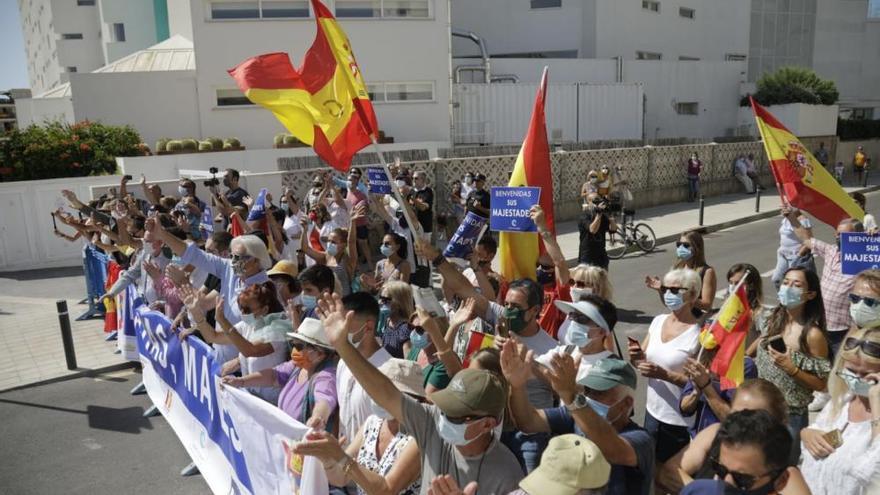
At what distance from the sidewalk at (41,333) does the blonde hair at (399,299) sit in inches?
199

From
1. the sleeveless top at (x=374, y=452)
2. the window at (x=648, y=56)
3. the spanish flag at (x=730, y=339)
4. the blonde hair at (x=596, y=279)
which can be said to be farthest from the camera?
the window at (x=648, y=56)

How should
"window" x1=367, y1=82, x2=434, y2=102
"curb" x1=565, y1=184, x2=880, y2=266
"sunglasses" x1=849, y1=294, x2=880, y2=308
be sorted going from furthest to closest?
"window" x1=367, y1=82, x2=434, y2=102, "curb" x1=565, y1=184, x2=880, y2=266, "sunglasses" x1=849, y1=294, x2=880, y2=308

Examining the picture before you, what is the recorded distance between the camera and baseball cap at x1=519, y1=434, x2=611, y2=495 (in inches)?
94.4

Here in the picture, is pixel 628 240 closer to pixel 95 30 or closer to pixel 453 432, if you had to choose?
pixel 453 432

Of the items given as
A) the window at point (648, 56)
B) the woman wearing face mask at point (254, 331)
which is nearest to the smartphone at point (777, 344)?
the woman wearing face mask at point (254, 331)

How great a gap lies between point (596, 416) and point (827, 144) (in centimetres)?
3309

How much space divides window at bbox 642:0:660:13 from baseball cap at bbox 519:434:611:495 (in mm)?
34424

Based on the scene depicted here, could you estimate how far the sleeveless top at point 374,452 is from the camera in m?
3.25

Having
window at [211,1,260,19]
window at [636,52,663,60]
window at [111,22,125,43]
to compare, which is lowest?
window at [636,52,663,60]

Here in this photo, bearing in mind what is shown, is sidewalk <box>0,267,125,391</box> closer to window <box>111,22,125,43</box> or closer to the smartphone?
the smartphone

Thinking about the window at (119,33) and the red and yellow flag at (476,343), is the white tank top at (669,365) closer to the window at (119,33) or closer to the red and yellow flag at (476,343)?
the red and yellow flag at (476,343)

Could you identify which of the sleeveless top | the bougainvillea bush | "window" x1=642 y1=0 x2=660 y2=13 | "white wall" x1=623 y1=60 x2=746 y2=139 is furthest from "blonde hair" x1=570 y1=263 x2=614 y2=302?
"window" x1=642 y1=0 x2=660 y2=13

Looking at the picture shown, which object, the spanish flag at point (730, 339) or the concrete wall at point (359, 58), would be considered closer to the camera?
the spanish flag at point (730, 339)

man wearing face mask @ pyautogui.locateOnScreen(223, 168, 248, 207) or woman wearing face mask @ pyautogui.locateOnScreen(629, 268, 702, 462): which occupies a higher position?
man wearing face mask @ pyautogui.locateOnScreen(223, 168, 248, 207)
